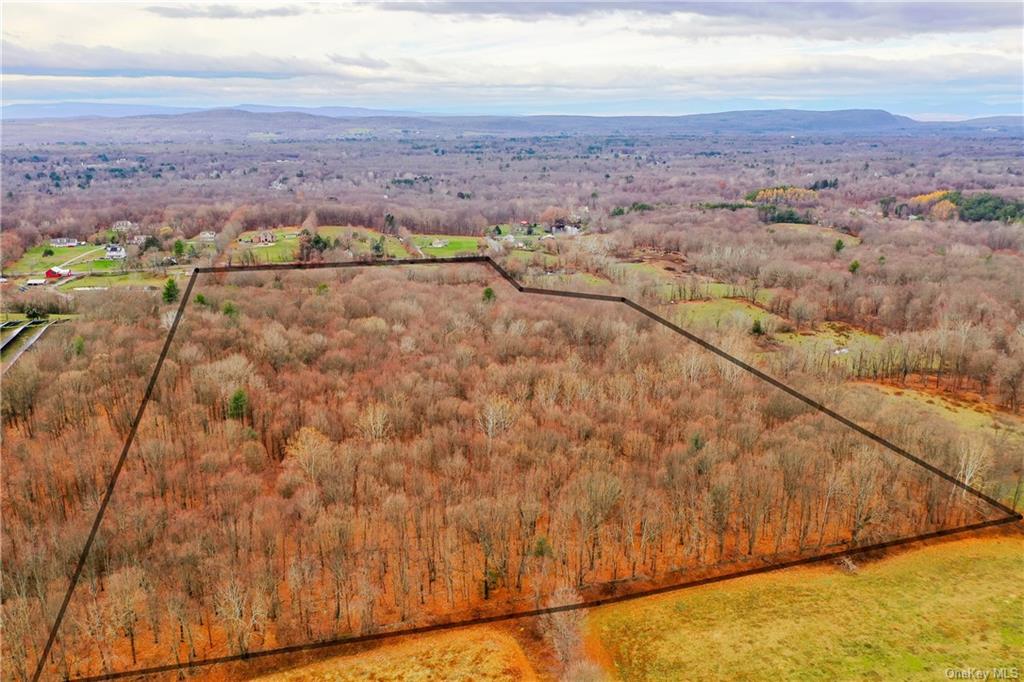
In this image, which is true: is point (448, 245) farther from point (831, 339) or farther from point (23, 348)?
point (23, 348)

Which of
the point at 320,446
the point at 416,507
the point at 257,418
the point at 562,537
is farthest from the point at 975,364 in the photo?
the point at 257,418

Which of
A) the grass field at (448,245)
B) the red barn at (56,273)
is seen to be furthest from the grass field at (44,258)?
the grass field at (448,245)

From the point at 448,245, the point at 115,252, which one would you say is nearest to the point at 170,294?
the point at 115,252

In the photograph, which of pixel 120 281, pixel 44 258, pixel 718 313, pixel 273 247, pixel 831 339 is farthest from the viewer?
pixel 44 258

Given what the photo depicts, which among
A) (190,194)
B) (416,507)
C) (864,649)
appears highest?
(190,194)

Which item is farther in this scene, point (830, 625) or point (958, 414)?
point (958, 414)

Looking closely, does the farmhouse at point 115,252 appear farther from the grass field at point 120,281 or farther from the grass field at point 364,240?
the grass field at point 364,240

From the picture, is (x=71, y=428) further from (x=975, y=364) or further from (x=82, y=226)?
(x=82, y=226)
